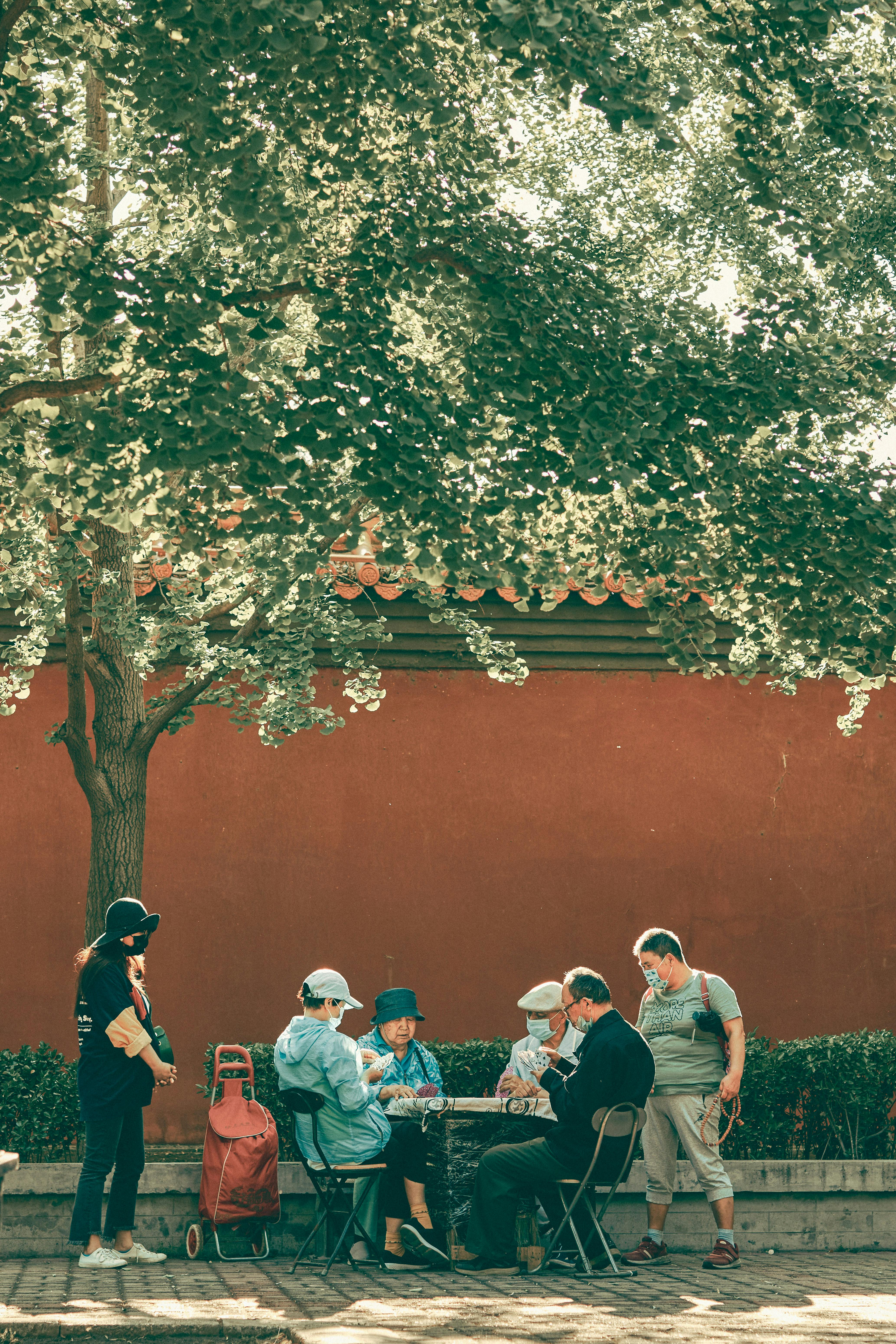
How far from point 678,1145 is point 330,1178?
1951 mm

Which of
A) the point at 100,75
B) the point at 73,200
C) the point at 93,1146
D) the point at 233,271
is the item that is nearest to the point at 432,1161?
the point at 93,1146

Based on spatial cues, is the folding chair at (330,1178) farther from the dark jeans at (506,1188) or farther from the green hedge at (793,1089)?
the green hedge at (793,1089)

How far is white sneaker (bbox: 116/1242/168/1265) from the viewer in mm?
6883

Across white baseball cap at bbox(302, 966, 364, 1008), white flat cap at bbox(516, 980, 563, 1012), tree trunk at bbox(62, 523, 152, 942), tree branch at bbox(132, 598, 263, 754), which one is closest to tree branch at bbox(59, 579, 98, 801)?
tree trunk at bbox(62, 523, 152, 942)

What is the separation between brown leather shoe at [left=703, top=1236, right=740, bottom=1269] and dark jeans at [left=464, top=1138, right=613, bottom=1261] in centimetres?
75

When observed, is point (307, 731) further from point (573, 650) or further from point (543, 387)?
point (543, 387)

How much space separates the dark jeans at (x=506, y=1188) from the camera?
21.8 ft

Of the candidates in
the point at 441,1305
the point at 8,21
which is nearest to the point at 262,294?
the point at 8,21

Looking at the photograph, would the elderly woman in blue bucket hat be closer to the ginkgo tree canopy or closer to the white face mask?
the white face mask

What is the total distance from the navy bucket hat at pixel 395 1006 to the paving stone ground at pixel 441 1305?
1.28 metres

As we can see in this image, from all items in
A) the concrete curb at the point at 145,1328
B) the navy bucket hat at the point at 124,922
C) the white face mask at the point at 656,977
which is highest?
the navy bucket hat at the point at 124,922

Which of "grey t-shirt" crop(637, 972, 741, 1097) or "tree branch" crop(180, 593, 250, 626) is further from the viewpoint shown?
"tree branch" crop(180, 593, 250, 626)

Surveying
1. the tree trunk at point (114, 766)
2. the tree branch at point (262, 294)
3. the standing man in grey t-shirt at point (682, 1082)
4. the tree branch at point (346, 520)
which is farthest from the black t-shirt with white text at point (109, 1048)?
the tree branch at point (262, 294)

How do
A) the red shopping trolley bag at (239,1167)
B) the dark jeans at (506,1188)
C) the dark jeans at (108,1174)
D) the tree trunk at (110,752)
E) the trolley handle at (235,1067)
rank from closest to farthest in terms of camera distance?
1. the dark jeans at (506,1188)
2. the dark jeans at (108,1174)
3. the red shopping trolley bag at (239,1167)
4. the trolley handle at (235,1067)
5. the tree trunk at (110,752)
